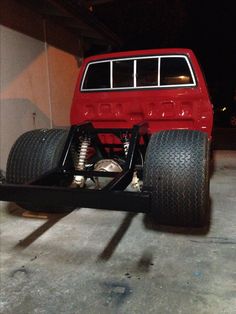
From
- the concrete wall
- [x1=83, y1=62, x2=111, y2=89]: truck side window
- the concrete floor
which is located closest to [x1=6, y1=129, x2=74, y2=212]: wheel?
the concrete floor

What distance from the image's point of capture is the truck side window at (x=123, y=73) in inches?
180

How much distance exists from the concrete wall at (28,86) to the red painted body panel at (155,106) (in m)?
1.96

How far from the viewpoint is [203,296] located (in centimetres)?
233

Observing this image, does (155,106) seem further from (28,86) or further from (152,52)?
(28,86)

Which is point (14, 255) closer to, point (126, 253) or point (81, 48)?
point (126, 253)

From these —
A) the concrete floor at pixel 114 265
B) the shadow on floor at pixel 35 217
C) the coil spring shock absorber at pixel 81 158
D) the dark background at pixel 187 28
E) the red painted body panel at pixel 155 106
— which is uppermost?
the dark background at pixel 187 28

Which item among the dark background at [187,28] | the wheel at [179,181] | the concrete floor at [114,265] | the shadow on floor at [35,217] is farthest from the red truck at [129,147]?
the dark background at [187,28]

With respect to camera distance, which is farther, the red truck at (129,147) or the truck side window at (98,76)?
the truck side window at (98,76)

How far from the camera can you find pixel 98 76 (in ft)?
15.6

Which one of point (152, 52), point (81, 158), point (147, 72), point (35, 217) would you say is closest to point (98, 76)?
point (147, 72)

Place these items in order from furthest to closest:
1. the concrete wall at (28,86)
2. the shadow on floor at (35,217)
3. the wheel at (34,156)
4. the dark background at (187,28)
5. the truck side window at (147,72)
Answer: the dark background at (187,28) < the concrete wall at (28,86) < the truck side window at (147,72) < the shadow on floor at (35,217) < the wheel at (34,156)

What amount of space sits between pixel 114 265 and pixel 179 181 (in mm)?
904

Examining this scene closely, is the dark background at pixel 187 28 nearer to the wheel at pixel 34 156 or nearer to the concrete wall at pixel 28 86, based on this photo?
the concrete wall at pixel 28 86

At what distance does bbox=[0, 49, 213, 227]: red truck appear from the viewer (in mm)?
2379
